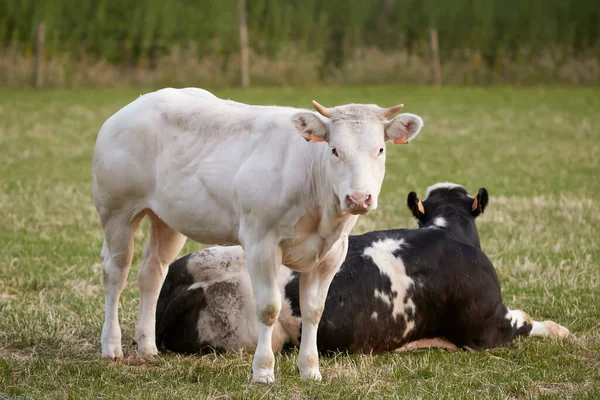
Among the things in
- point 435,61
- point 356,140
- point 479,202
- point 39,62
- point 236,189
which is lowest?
point 435,61

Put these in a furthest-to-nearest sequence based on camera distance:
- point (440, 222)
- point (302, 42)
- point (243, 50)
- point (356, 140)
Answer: point (302, 42) < point (243, 50) < point (440, 222) < point (356, 140)

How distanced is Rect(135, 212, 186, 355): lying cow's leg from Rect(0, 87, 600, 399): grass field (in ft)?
0.74

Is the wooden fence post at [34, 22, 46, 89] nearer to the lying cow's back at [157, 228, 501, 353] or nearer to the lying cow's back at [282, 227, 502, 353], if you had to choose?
the lying cow's back at [157, 228, 501, 353]

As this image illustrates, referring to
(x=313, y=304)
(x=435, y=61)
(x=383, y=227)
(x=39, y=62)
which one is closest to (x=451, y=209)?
(x=313, y=304)

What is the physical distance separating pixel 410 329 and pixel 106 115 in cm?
1433

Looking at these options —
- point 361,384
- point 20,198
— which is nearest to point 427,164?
point 20,198

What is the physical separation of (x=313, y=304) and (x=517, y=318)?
1655 millimetres

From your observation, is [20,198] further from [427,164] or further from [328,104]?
[328,104]

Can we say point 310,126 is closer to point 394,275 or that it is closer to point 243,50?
point 394,275

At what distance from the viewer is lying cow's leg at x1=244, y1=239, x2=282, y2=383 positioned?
5191 mm

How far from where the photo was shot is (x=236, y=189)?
5.29 meters

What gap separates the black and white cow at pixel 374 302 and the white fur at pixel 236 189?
0.27 metres

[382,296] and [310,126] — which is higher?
[310,126]

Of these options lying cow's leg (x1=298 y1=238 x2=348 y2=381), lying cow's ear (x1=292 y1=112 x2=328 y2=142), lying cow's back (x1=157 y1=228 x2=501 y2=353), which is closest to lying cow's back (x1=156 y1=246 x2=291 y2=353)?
lying cow's back (x1=157 y1=228 x2=501 y2=353)
